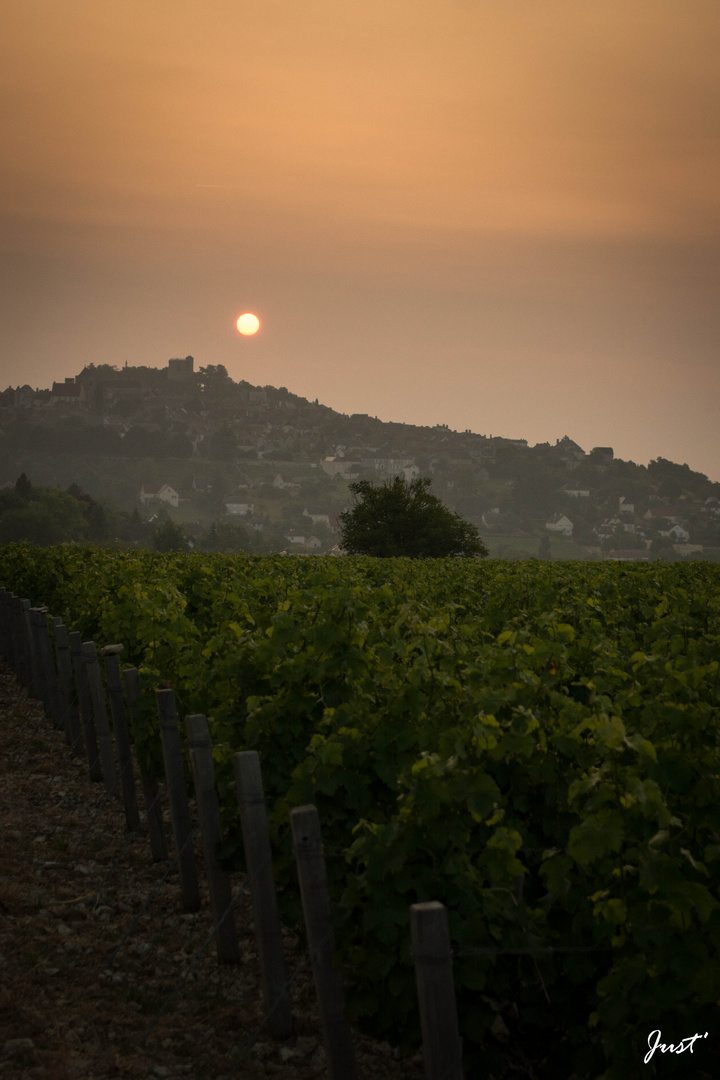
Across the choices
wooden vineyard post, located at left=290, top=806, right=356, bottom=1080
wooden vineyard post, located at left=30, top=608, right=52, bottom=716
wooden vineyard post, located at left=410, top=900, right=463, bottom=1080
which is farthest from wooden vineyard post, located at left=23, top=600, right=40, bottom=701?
wooden vineyard post, located at left=410, top=900, right=463, bottom=1080

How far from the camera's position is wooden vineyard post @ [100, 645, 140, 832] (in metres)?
7.16

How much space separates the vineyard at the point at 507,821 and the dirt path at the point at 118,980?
0.59 meters

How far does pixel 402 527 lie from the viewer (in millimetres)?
52750

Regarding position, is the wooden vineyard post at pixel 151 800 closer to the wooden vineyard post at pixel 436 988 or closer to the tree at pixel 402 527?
the wooden vineyard post at pixel 436 988

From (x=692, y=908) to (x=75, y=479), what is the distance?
7645 inches

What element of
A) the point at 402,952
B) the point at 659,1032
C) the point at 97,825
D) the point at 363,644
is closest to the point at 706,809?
the point at 659,1032

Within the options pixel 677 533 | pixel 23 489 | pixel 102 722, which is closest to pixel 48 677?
pixel 102 722

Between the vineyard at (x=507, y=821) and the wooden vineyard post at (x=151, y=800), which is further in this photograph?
the wooden vineyard post at (x=151, y=800)

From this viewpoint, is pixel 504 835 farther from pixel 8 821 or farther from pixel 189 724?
pixel 8 821

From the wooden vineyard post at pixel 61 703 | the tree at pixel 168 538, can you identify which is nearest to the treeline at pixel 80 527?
the tree at pixel 168 538

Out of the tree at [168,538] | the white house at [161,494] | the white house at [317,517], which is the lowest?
the tree at [168,538]

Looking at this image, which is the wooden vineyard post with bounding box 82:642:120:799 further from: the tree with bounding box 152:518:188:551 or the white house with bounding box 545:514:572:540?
the white house with bounding box 545:514:572:540

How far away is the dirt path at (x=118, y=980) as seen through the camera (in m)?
4.06

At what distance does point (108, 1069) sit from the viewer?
13.0 feet
